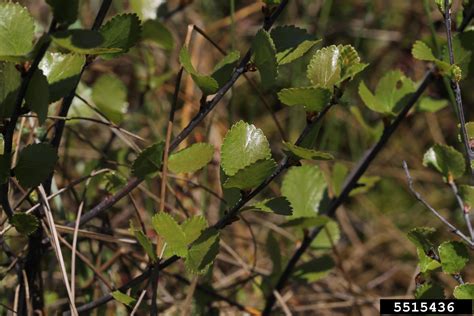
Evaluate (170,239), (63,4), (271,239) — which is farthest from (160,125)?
(63,4)

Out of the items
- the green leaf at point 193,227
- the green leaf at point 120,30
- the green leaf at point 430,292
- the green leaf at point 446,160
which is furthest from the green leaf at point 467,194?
the green leaf at point 120,30

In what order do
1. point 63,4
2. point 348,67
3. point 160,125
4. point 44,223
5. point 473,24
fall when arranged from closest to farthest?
point 63,4
point 348,67
point 44,223
point 473,24
point 160,125

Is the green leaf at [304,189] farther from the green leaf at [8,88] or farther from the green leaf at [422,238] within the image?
the green leaf at [8,88]

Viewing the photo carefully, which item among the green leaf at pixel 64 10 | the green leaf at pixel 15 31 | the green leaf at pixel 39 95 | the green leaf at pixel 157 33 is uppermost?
the green leaf at pixel 64 10

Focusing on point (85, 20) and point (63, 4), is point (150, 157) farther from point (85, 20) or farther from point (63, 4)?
point (85, 20)

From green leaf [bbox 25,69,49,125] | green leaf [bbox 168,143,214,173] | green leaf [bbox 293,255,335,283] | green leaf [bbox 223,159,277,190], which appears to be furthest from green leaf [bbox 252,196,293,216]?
green leaf [bbox 293,255,335,283]
